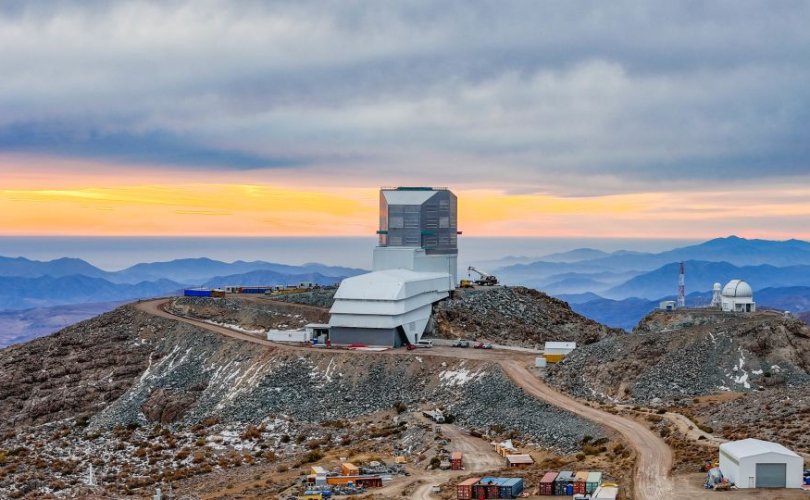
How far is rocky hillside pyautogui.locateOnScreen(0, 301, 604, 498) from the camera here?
2419 inches

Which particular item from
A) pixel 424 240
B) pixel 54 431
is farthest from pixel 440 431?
pixel 424 240

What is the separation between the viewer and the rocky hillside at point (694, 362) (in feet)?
210

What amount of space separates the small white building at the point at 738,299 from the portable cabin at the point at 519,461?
31.9 meters

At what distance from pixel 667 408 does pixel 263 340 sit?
3888 cm

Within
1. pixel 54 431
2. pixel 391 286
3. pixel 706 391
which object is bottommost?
pixel 54 431

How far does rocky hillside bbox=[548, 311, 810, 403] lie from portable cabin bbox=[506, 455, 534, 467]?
1263cm

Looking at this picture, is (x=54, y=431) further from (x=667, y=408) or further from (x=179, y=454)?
(x=667, y=408)

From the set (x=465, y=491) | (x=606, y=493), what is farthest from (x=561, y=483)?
(x=465, y=491)

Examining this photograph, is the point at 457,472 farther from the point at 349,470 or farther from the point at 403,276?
the point at 403,276

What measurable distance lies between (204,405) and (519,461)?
31168mm

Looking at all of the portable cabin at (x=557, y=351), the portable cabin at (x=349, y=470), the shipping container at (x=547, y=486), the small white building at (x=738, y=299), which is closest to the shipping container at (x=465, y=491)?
the shipping container at (x=547, y=486)

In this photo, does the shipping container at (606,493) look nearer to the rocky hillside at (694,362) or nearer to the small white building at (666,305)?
the rocky hillside at (694,362)

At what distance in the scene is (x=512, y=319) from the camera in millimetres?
98562

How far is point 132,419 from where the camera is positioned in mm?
75000
